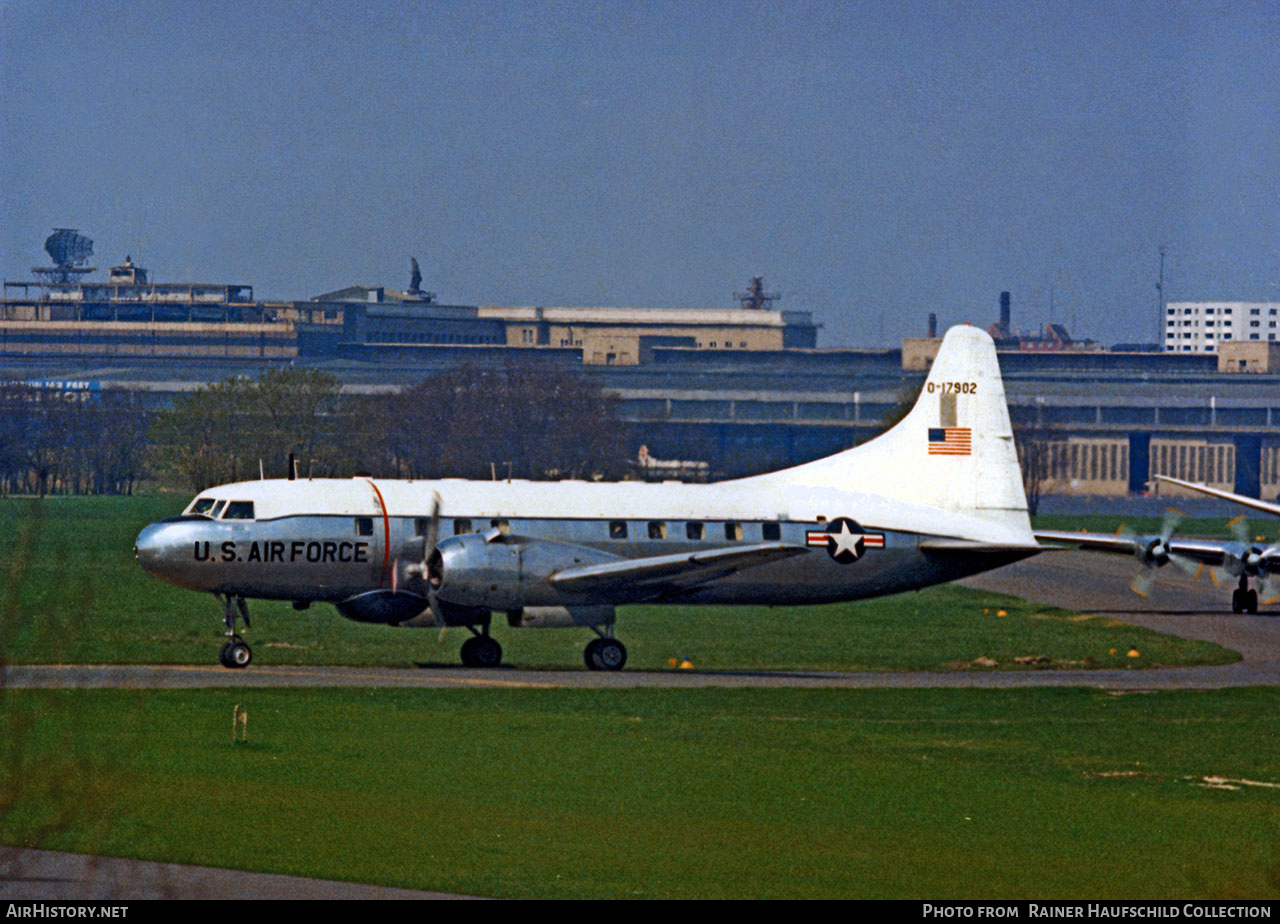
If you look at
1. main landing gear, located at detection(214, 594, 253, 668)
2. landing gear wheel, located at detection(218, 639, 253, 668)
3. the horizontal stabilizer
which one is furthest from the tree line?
the horizontal stabilizer

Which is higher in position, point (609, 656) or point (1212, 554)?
point (1212, 554)

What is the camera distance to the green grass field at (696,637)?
43844 millimetres

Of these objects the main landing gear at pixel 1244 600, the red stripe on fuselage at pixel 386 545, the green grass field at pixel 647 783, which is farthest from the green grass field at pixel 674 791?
the main landing gear at pixel 1244 600

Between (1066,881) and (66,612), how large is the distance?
39789 mm

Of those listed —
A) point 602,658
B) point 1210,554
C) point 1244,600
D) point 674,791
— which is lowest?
point 1244,600

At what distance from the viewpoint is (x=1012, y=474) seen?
1802 inches

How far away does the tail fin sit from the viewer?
148ft

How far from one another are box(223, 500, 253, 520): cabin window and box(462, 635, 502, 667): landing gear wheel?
5428 mm

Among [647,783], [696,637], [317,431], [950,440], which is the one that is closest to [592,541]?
[950,440]

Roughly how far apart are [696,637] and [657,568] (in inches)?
450

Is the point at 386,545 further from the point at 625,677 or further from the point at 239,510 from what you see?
the point at 625,677

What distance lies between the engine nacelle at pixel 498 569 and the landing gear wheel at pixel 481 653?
6.20 feet

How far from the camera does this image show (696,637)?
5094cm
